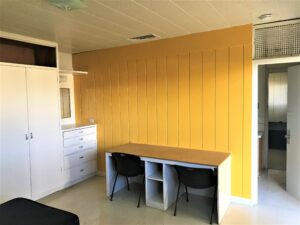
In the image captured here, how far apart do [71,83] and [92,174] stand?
73.8 inches

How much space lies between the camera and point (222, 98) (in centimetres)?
334

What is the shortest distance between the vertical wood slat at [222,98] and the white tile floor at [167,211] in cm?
87

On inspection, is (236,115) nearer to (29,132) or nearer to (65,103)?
(29,132)

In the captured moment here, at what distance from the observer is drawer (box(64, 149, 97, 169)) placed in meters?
4.06

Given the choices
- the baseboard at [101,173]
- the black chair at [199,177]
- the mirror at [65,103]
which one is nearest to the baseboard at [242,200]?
the black chair at [199,177]

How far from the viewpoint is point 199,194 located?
3.68 m

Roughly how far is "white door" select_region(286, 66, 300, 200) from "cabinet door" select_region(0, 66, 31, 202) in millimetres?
3855

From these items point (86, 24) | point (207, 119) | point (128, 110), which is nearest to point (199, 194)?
point (207, 119)

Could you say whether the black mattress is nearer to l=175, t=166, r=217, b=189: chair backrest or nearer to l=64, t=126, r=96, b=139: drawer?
l=175, t=166, r=217, b=189: chair backrest

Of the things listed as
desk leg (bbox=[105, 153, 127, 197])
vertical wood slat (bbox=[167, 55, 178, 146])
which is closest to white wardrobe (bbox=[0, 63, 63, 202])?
desk leg (bbox=[105, 153, 127, 197])

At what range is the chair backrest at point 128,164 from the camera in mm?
3334

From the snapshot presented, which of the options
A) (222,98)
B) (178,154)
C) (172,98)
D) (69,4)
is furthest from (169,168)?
(69,4)

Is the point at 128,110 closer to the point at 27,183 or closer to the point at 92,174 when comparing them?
the point at 92,174

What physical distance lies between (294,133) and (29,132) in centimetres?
383
